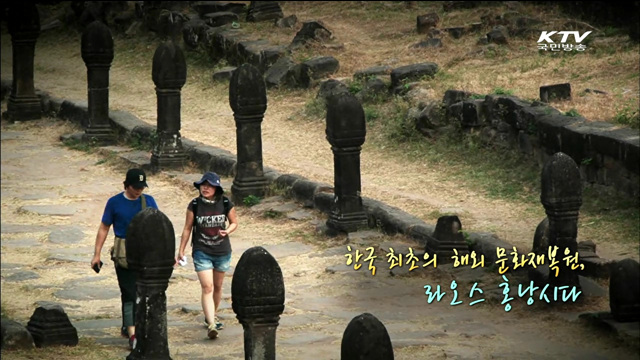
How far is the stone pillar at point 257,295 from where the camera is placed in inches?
355

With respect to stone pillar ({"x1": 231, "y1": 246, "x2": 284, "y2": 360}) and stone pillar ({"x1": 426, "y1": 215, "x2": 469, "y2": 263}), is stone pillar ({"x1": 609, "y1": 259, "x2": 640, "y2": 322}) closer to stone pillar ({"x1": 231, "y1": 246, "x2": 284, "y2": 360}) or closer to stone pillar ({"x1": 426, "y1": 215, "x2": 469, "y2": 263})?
stone pillar ({"x1": 426, "y1": 215, "x2": 469, "y2": 263})

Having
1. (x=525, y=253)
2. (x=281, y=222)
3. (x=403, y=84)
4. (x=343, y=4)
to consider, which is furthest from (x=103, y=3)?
(x=525, y=253)

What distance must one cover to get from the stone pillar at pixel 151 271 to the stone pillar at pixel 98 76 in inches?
384

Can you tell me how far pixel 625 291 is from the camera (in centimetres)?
1054

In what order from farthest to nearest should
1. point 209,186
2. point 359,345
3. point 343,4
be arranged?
point 343,4 < point 209,186 < point 359,345

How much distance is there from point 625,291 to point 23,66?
13.2 metres

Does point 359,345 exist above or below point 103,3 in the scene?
below

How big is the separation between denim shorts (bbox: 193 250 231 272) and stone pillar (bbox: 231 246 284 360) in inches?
76.2

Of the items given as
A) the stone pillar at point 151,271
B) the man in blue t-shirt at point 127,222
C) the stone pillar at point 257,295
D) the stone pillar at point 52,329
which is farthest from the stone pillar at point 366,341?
the stone pillar at point 52,329

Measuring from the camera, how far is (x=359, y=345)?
795cm

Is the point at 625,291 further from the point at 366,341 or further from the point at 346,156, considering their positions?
the point at 346,156

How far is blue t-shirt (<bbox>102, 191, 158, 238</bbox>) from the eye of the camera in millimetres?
10859

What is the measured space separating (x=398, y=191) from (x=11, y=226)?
4.29 meters

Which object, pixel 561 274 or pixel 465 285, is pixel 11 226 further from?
pixel 561 274
